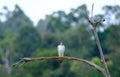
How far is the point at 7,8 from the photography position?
45.8 m

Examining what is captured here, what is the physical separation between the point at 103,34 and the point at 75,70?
949 centimetres

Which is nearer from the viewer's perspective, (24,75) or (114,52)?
(24,75)

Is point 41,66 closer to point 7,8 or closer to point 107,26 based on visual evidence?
point 107,26

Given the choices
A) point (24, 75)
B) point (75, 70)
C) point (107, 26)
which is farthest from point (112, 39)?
point (24, 75)

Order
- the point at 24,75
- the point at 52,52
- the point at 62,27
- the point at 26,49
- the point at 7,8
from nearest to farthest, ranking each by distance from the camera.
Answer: the point at 24,75, the point at 52,52, the point at 26,49, the point at 62,27, the point at 7,8

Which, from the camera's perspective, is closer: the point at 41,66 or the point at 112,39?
the point at 41,66

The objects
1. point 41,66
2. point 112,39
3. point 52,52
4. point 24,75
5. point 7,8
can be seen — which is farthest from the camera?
point 7,8

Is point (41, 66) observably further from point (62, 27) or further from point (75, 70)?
point (62, 27)

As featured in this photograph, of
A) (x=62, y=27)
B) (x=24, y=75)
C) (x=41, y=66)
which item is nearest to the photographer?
(x=24, y=75)

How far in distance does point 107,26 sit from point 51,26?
575 centimetres

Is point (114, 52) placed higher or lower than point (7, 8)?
lower

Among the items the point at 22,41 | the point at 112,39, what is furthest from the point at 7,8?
the point at 112,39

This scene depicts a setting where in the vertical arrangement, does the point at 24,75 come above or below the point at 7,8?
below

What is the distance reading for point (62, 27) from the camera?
40312 mm
